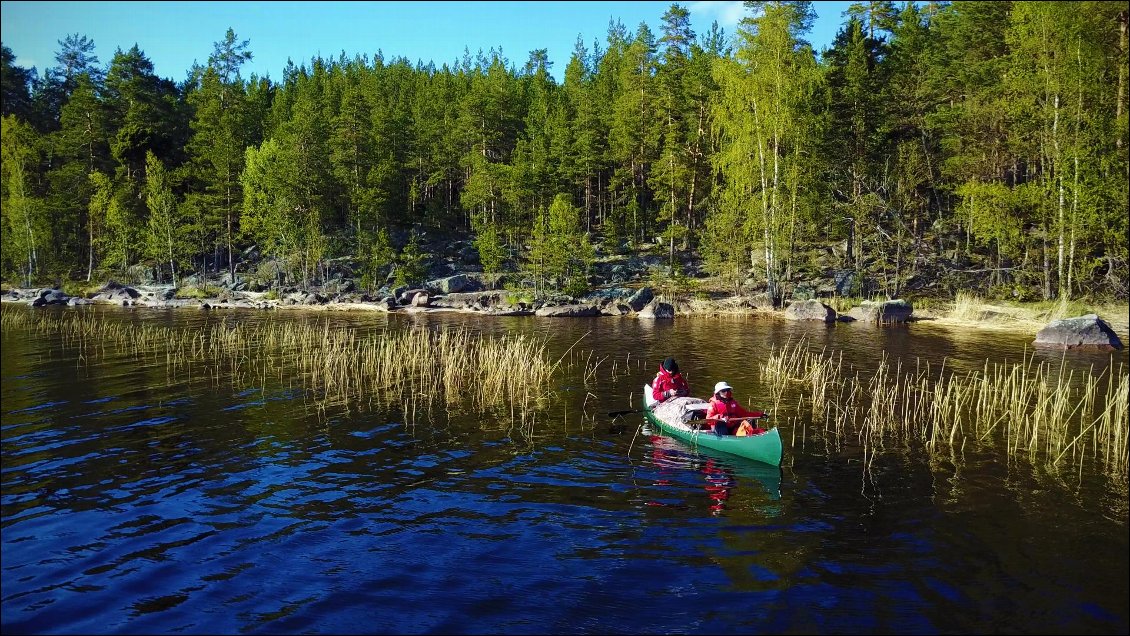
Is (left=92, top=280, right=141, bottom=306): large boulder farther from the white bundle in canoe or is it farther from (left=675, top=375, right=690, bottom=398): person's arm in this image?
the white bundle in canoe

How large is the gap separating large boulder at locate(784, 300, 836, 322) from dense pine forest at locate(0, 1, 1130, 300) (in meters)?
4.76

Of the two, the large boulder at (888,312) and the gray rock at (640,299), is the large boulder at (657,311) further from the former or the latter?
the large boulder at (888,312)

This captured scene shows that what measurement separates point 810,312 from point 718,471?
101 ft

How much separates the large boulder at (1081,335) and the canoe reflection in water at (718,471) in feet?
73.9

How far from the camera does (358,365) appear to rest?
1003 inches

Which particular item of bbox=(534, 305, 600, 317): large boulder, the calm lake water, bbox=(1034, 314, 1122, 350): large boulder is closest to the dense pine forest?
bbox=(534, 305, 600, 317): large boulder

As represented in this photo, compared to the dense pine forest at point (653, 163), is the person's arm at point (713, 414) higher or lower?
lower

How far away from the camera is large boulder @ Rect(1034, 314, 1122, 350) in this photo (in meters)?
28.7

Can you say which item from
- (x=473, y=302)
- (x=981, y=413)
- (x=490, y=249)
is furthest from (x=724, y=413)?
(x=490, y=249)

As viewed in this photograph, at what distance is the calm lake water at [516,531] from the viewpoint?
859 centimetres

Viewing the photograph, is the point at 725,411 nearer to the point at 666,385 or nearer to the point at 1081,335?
the point at 666,385

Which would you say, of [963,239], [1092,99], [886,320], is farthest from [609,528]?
[963,239]

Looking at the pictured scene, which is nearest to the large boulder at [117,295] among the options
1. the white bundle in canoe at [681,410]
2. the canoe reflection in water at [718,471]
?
the white bundle in canoe at [681,410]

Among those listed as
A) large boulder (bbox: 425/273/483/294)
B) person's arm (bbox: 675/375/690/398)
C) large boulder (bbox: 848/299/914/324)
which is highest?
large boulder (bbox: 425/273/483/294)
